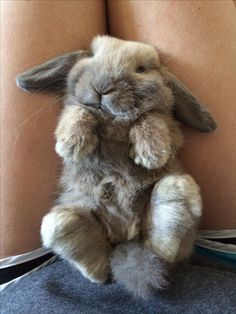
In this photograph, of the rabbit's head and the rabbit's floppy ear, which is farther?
the rabbit's floppy ear

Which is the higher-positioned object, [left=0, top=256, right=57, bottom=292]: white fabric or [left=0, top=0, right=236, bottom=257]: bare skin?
[left=0, top=0, right=236, bottom=257]: bare skin

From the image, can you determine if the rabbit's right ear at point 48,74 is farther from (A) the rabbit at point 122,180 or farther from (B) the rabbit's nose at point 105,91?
(B) the rabbit's nose at point 105,91

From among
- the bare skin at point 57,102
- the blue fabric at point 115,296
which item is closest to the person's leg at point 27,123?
the bare skin at point 57,102

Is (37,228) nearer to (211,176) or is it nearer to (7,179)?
(7,179)

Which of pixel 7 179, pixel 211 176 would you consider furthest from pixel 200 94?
pixel 7 179

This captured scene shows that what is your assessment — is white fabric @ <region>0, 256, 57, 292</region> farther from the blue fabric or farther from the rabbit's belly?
the rabbit's belly

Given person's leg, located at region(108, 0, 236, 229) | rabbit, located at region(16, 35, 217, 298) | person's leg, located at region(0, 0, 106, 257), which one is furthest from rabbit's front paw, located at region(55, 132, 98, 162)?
person's leg, located at region(108, 0, 236, 229)
